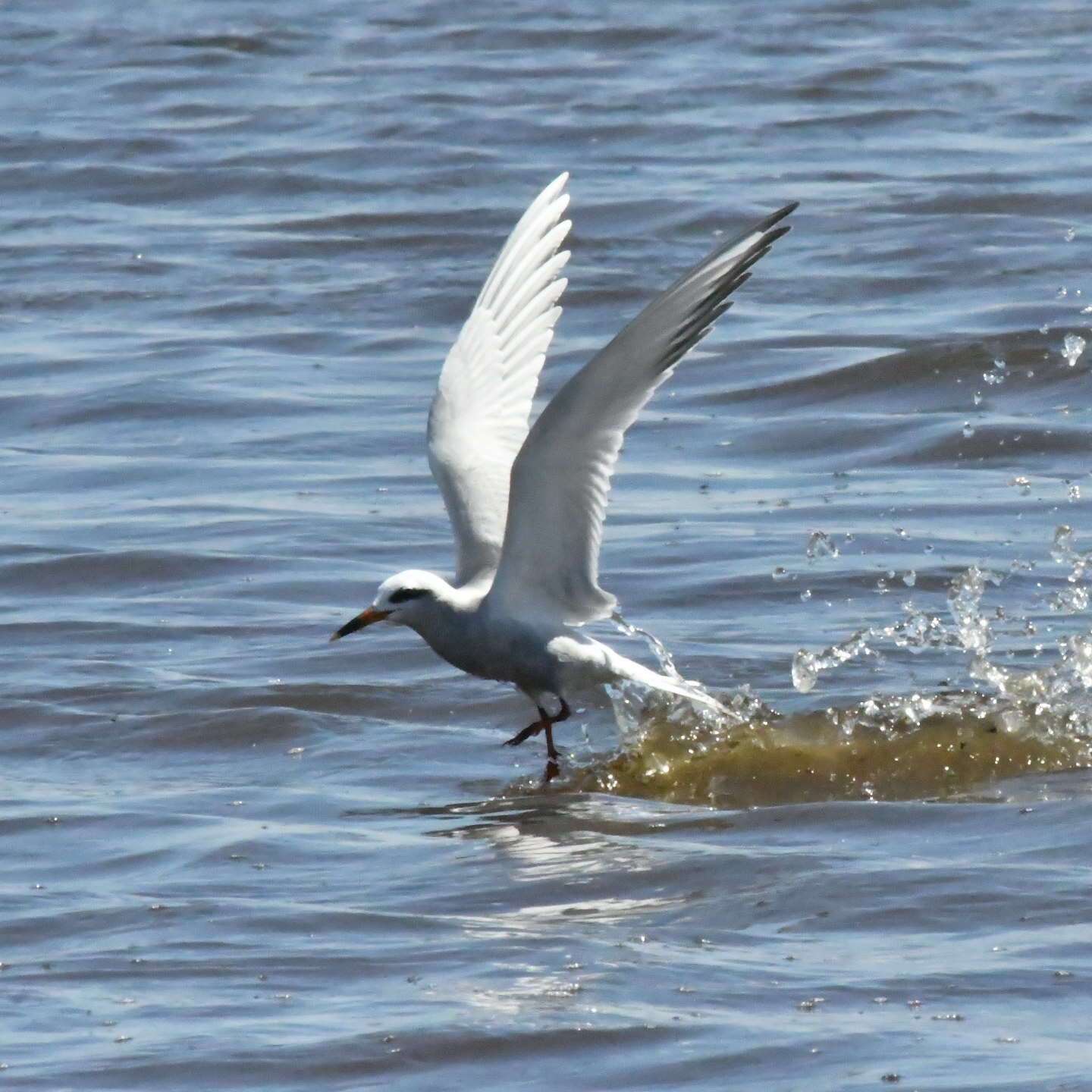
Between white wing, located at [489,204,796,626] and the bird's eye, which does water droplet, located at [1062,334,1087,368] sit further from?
the bird's eye

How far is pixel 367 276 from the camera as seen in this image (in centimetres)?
1634

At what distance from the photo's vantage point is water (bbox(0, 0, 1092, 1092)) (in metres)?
5.86

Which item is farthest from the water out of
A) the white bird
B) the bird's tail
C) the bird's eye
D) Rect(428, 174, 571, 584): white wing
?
Rect(428, 174, 571, 584): white wing

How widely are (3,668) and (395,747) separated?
174 centimetres

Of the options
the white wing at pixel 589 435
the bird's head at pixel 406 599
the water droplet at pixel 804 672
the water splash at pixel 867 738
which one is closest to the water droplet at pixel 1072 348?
the water splash at pixel 867 738

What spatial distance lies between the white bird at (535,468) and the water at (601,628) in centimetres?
45

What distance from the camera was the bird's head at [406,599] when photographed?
7902mm

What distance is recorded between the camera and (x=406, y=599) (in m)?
7.95

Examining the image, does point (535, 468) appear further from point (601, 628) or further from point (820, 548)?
point (820, 548)

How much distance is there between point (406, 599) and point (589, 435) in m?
0.91

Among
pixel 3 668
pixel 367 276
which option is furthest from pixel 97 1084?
pixel 367 276

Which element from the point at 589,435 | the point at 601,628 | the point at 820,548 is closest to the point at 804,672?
the point at 601,628

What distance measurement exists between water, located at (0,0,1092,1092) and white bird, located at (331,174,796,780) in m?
0.45

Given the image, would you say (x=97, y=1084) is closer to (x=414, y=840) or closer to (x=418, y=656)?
(x=414, y=840)
